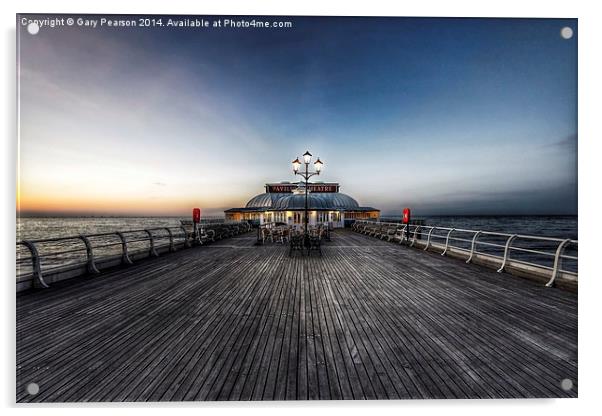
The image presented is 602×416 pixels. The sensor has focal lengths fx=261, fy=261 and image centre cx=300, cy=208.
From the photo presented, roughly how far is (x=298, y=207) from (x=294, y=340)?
A: 24.2 meters

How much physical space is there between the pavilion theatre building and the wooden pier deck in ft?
70.6

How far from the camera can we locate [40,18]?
3.20 m

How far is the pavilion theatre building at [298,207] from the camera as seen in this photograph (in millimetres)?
27125

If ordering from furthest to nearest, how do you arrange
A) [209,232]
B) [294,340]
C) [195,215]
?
[209,232]
[195,215]
[294,340]

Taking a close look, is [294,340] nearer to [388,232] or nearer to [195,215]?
[195,215]

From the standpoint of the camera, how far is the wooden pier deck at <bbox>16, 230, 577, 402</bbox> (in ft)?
7.02

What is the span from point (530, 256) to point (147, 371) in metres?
34.4

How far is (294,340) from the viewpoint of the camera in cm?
276

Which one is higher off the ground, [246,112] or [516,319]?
[246,112]

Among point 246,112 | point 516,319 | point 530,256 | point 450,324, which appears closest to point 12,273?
point 246,112

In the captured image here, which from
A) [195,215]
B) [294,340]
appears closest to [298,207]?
[195,215]

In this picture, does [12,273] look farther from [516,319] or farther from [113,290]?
[516,319]

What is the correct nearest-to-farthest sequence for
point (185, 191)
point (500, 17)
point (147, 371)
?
point (147, 371)
point (500, 17)
point (185, 191)

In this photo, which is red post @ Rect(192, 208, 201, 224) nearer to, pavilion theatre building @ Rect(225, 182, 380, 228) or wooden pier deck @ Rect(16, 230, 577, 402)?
wooden pier deck @ Rect(16, 230, 577, 402)
